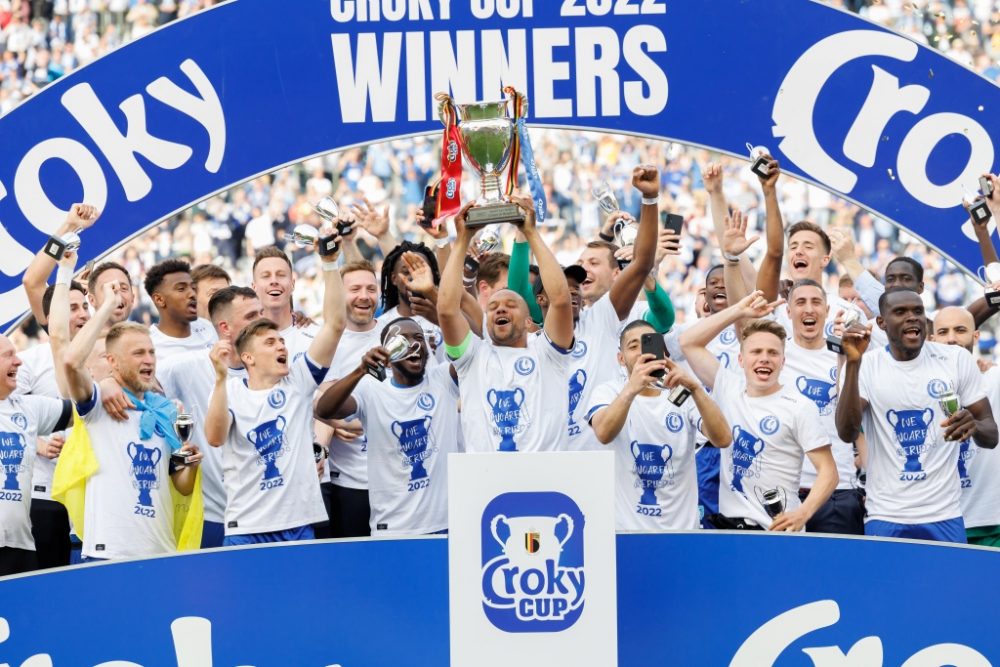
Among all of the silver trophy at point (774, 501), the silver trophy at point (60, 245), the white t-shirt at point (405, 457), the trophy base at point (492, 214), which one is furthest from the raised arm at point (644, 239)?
the silver trophy at point (60, 245)

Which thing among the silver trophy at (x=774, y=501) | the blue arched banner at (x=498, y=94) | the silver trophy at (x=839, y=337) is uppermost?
the blue arched banner at (x=498, y=94)

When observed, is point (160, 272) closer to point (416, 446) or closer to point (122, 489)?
point (122, 489)

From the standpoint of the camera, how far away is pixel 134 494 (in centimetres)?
694

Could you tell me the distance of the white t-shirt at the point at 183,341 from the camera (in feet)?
26.1

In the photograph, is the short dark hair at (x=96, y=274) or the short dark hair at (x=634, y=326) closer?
the short dark hair at (x=634, y=326)

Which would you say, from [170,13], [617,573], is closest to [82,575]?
[617,573]

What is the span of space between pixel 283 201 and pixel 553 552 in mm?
13186

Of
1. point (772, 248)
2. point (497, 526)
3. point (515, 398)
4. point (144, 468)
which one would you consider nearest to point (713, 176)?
point (772, 248)

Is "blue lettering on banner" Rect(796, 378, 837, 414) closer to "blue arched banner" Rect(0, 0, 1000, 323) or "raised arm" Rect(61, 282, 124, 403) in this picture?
"blue arched banner" Rect(0, 0, 1000, 323)

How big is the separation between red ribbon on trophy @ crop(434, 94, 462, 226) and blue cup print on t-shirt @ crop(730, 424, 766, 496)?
1613 mm

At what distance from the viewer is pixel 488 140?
6.87 m

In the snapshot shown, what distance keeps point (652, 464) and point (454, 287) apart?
3.91 ft

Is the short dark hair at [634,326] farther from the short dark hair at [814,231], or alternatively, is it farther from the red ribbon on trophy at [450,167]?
the short dark hair at [814,231]

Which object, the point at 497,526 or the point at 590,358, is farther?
the point at 590,358
